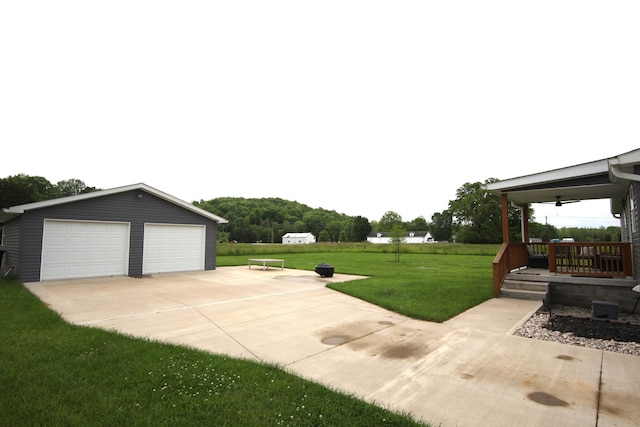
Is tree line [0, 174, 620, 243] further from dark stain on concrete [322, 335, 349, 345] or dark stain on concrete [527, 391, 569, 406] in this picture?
dark stain on concrete [527, 391, 569, 406]

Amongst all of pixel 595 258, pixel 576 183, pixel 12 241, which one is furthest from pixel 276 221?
pixel 595 258

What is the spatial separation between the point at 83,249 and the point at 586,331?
47.6 ft

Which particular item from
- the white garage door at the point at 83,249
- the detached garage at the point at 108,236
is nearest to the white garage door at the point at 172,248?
the detached garage at the point at 108,236

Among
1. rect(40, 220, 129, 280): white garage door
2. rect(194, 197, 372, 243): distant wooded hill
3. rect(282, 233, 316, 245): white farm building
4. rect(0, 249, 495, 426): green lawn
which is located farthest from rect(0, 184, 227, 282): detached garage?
rect(282, 233, 316, 245): white farm building

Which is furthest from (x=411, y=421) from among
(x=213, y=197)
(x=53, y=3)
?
(x=213, y=197)

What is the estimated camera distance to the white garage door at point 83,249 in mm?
10719

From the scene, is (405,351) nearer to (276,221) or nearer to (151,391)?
(151,391)

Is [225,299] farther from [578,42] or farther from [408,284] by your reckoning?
[578,42]

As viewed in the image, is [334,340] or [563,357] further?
[334,340]

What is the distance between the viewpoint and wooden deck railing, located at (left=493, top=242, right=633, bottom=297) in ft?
24.4

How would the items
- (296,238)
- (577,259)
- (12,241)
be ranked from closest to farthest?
(577,259)
(12,241)
(296,238)

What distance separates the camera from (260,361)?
149 inches

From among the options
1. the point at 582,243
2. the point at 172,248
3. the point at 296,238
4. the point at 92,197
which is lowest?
the point at 296,238

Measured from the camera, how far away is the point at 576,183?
8.06 metres
